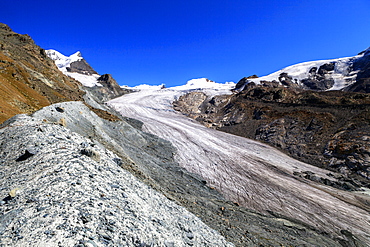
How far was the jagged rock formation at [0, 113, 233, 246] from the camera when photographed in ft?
10.3

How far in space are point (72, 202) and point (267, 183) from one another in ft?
46.1

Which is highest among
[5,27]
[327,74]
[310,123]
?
[327,74]

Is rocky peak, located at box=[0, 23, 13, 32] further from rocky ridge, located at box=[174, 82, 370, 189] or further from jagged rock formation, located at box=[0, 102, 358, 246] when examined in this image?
rocky ridge, located at box=[174, 82, 370, 189]

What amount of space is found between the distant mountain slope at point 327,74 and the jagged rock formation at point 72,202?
59636mm

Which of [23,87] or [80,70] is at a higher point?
[80,70]

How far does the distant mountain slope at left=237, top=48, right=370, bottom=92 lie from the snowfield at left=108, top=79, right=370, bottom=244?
4462 centimetres

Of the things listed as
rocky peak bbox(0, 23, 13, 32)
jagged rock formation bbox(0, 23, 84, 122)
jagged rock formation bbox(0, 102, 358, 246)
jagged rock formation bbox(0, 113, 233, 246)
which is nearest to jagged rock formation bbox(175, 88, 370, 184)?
jagged rock formation bbox(0, 102, 358, 246)

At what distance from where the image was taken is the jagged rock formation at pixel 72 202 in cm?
312

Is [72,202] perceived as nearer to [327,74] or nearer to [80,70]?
[327,74]

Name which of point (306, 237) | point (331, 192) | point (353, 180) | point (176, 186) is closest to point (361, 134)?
point (353, 180)

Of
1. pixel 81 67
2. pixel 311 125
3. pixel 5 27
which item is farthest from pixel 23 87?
pixel 81 67

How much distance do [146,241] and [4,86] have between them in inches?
594

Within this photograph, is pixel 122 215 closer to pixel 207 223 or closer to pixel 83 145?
pixel 83 145

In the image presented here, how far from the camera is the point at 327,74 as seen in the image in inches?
2393
